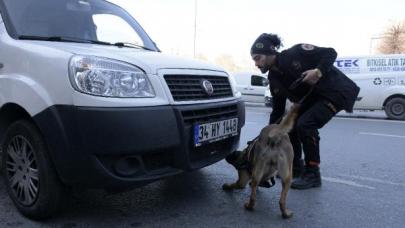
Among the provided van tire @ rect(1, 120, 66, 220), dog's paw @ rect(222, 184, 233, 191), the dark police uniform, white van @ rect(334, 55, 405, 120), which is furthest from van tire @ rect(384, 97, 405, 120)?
van tire @ rect(1, 120, 66, 220)

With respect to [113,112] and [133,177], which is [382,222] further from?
[113,112]

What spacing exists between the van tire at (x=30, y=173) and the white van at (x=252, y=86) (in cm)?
1825

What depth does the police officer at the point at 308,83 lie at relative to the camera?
4121 mm

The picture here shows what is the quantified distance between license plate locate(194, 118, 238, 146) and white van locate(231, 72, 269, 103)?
57.3 feet

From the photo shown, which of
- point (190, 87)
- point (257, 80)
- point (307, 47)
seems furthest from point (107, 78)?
point (257, 80)

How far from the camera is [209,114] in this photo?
348 centimetres

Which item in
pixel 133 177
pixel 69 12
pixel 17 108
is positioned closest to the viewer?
pixel 133 177

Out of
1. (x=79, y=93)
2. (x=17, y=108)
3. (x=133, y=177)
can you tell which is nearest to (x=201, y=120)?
(x=133, y=177)

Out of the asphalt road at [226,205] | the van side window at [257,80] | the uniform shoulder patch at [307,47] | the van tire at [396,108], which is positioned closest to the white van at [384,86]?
the van tire at [396,108]

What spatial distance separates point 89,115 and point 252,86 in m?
18.9

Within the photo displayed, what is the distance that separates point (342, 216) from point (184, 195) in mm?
1342

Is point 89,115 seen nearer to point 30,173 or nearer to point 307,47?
point 30,173

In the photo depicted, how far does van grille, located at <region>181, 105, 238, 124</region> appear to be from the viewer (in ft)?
10.6

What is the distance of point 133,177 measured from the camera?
301 cm
